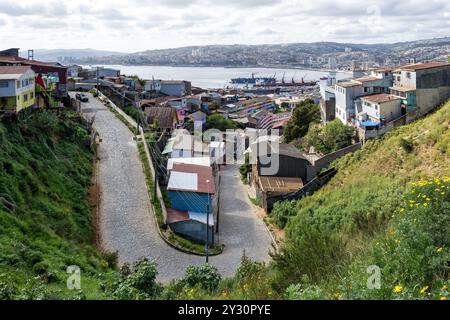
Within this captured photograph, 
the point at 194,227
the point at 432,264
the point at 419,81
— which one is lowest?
the point at 194,227

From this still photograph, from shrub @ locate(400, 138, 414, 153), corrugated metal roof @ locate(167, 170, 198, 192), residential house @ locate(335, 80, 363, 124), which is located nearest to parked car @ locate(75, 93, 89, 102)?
corrugated metal roof @ locate(167, 170, 198, 192)

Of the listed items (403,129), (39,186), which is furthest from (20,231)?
(403,129)

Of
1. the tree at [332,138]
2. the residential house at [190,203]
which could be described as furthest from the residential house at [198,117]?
the residential house at [190,203]

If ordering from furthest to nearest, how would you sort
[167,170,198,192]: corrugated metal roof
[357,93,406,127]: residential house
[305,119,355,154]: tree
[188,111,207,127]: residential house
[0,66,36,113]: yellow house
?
[188,111,207,127]: residential house
[305,119,355,154]: tree
[357,93,406,127]: residential house
[0,66,36,113]: yellow house
[167,170,198,192]: corrugated metal roof

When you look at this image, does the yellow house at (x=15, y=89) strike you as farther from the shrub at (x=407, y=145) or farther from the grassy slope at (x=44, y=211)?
the shrub at (x=407, y=145)

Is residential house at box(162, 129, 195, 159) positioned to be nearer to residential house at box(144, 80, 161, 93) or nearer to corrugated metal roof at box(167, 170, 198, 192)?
corrugated metal roof at box(167, 170, 198, 192)

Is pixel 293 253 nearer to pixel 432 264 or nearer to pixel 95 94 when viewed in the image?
pixel 432 264
